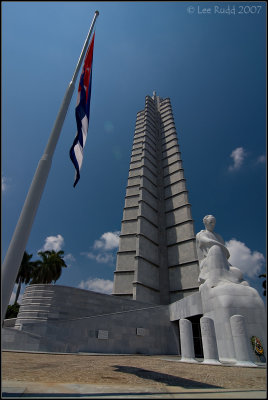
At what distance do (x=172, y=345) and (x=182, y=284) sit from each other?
15173mm

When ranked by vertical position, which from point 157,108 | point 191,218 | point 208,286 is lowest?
point 208,286

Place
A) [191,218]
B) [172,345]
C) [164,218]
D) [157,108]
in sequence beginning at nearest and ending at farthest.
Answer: [172,345], [191,218], [164,218], [157,108]

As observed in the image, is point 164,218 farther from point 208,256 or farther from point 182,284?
point 208,256

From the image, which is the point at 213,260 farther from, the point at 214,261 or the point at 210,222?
the point at 210,222

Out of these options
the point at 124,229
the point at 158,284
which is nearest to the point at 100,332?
the point at 158,284

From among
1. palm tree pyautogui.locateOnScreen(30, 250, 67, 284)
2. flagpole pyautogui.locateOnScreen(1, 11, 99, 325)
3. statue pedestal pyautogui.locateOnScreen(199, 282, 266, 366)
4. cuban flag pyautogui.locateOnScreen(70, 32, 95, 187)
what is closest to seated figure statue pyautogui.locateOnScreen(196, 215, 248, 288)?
statue pedestal pyautogui.locateOnScreen(199, 282, 266, 366)

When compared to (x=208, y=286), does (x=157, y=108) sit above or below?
above

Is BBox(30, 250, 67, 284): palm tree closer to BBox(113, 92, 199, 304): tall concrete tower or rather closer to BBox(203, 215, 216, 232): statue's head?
BBox(113, 92, 199, 304): tall concrete tower

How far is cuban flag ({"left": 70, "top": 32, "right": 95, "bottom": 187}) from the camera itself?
250 inches

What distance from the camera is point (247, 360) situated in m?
8.30

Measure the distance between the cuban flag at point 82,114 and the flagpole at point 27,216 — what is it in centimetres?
58

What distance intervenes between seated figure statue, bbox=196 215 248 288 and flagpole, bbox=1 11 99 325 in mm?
11022

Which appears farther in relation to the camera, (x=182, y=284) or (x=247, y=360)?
(x=182, y=284)

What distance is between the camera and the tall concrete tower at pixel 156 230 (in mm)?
32250
